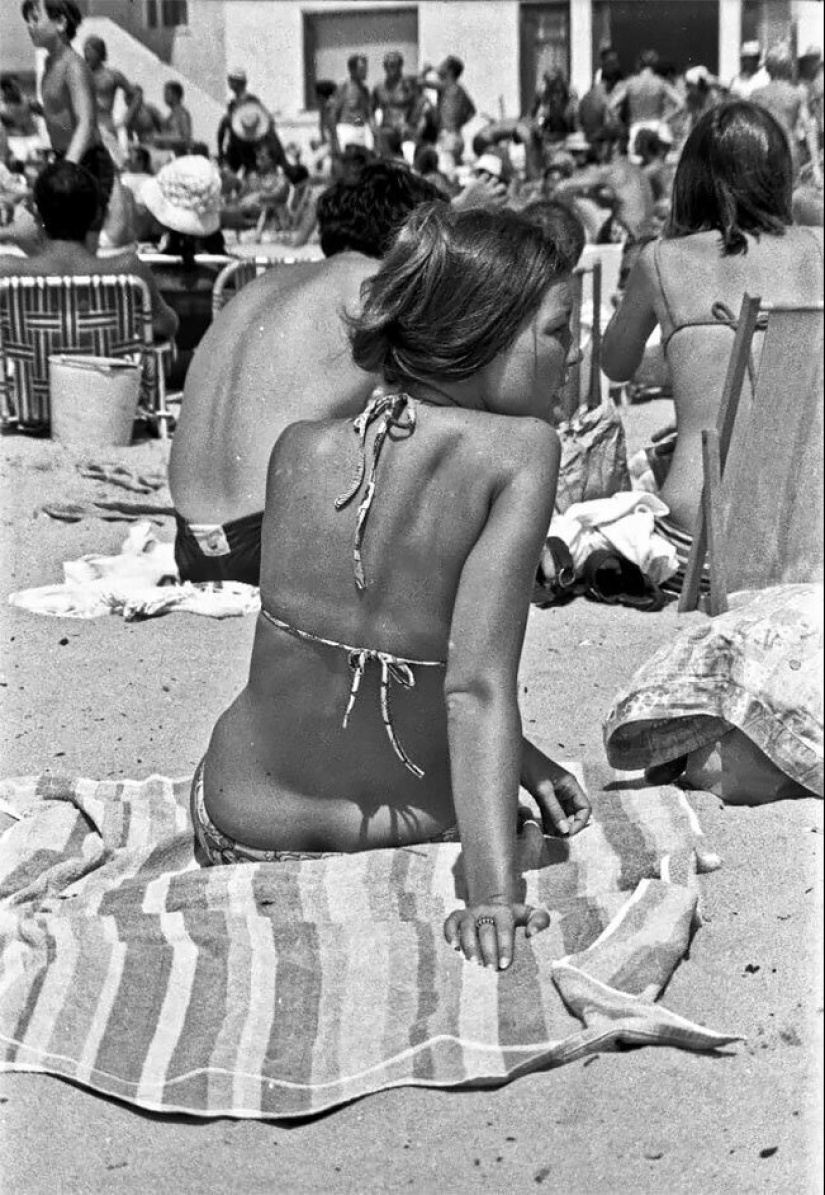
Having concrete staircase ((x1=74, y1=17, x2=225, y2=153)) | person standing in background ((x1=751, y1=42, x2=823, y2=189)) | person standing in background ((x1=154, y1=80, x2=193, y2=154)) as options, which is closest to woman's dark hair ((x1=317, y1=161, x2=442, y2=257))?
person standing in background ((x1=751, y1=42, x2=823, y2=189))

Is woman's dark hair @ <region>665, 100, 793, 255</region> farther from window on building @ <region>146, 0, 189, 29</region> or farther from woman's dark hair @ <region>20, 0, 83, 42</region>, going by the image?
window on building @ <region>146, 0, 189, 29</region>

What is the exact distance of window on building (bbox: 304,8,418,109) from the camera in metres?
20.8

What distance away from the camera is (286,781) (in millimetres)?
2506

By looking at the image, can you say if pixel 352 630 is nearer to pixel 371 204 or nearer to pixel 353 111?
pixel 371 204

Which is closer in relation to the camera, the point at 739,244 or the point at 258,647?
the point at 258,647

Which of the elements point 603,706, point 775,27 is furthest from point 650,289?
point 775,27

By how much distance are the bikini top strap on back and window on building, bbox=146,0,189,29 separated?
20127mm

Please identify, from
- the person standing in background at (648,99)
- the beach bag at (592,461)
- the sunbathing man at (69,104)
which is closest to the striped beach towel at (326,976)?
the beach bag at (592,461)

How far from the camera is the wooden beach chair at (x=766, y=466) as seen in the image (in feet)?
12.7

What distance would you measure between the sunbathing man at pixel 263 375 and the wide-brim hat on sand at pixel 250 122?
14.1m

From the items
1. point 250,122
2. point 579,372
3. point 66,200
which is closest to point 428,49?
point 250,122

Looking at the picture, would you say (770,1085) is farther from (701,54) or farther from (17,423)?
(701,54)

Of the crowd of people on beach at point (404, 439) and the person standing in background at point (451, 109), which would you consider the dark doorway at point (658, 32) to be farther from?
the crowd of people on beach at point (404, 439)

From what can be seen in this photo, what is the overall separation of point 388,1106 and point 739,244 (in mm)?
3122
